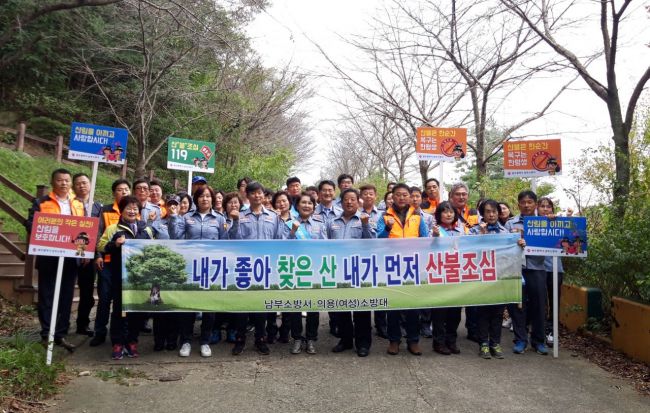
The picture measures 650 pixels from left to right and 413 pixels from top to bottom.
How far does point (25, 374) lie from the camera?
3861mm

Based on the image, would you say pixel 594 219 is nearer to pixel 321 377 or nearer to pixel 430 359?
pixel 430 359

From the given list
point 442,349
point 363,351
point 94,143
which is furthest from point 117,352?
point 442,349

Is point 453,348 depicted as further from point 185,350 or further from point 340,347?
point 185,350

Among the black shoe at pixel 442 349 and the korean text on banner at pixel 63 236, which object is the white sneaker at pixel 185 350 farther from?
the black shoe at pixel 442 349

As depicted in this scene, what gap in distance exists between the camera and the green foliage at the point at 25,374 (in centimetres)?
371

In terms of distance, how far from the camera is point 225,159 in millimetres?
18094

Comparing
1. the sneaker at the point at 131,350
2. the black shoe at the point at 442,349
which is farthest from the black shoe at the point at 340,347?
the sneaker at the point at 131,350

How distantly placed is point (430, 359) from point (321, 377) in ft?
4.18

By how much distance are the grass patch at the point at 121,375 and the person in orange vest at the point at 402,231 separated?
2.55 m

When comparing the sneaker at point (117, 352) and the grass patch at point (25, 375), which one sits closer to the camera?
the grass patch at point (25, 375)

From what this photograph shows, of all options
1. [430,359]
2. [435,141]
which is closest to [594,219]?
[435,141]

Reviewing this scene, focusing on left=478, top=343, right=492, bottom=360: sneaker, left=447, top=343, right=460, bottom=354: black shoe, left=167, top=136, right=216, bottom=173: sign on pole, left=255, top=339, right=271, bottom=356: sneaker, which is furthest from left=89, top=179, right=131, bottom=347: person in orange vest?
left=478, top=343, right=492, bottom=360: sneaker

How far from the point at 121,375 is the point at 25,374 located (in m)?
0.80

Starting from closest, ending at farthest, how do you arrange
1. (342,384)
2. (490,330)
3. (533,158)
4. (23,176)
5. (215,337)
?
1. (342,384)
2. (490,330)
3. (215,337)
4. (533,158)
5. (23,176)
